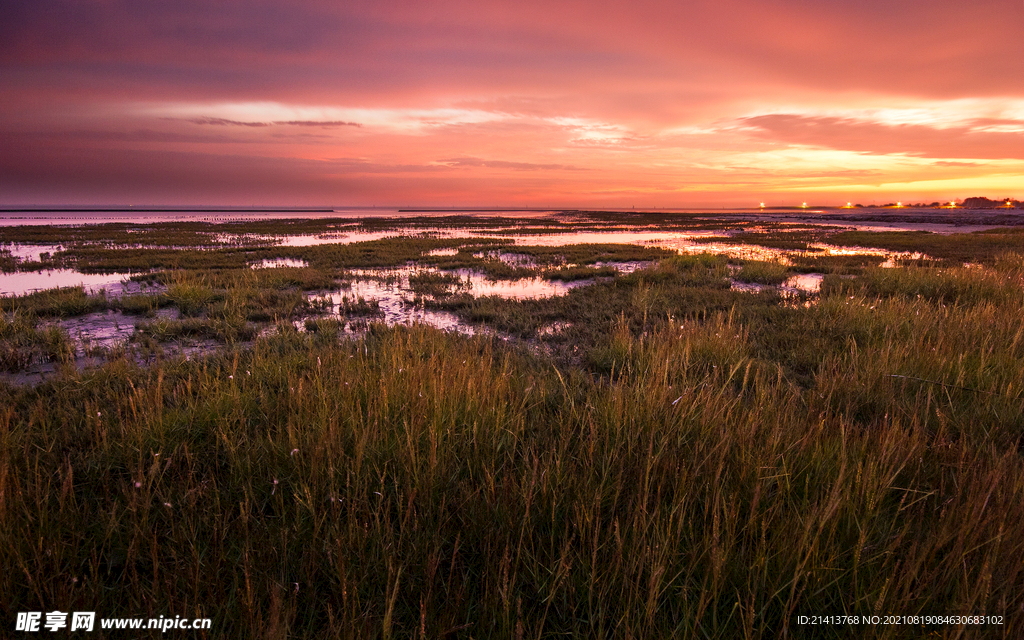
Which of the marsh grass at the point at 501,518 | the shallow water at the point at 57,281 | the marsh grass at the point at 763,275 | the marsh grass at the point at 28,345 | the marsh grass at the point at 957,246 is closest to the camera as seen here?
the marsh grass at the point at 501,518

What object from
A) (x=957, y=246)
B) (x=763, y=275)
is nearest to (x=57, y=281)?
(x=763, y=275)

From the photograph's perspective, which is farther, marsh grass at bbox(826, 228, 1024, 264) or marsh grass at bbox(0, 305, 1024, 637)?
marsh grass at bbox(826, 228, 1024, 264)

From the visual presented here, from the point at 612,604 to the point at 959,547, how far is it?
61.2 inches

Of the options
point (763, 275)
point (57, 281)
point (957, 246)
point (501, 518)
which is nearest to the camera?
point (501, 518)

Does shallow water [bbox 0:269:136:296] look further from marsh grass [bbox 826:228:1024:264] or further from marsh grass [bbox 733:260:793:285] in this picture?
marsh grass [bbox 826:228:1024:264]

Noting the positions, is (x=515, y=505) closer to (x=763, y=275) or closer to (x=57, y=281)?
(x=763, y=275)

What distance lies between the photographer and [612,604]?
6.41 ft

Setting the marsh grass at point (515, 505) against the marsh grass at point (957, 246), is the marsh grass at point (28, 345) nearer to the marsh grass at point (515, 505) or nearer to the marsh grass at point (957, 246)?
the marsh grass at point (515, 505)

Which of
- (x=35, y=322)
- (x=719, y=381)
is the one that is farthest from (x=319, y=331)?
(x=719, y=381)

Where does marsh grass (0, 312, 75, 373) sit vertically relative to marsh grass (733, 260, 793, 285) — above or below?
below

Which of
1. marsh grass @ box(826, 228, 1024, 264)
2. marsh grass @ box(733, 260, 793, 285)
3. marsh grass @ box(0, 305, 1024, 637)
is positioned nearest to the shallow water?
marsh grass @ box(0, 305, 1024, 637)

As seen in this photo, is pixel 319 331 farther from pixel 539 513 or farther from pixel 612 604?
pixel 612 604

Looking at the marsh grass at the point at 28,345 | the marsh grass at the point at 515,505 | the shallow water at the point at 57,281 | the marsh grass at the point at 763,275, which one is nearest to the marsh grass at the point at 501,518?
the marsh grass at the point at 515,505

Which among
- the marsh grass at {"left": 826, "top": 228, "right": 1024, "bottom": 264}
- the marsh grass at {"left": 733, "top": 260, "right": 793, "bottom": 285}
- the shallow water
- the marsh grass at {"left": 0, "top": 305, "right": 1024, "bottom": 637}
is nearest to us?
the marsh grass at {"left": 0, "top": 305, "right": 1024, "bottom": 637}
